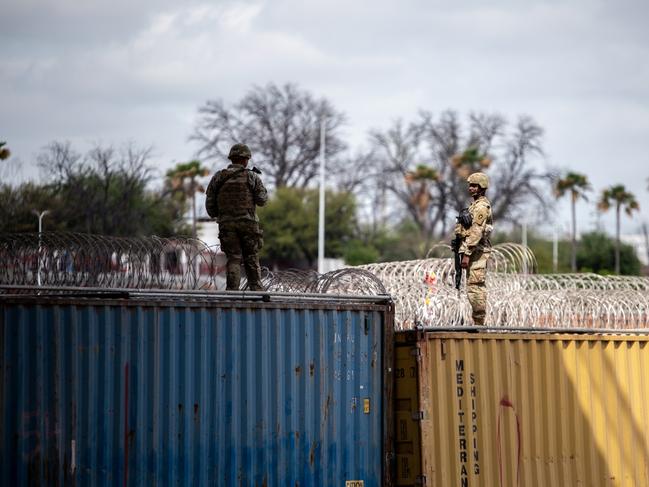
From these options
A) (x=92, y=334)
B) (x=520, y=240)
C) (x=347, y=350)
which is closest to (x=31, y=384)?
(x=92, y=334)

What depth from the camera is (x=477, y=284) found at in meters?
16.1

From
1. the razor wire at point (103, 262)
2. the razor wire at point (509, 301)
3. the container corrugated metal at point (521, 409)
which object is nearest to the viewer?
the container corrugated metal at point (521, 409)

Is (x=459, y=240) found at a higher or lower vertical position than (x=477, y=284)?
higher

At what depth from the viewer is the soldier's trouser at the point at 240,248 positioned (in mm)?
14281

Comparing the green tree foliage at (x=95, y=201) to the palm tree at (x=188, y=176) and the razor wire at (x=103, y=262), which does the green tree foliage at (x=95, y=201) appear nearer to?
the palm tree at (x=188, y=176)

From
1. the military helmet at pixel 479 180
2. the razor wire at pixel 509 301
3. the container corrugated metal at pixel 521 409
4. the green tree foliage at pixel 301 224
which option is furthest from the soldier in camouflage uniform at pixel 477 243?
the green tree foliage at pixel 301 224

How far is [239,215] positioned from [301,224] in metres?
50.0

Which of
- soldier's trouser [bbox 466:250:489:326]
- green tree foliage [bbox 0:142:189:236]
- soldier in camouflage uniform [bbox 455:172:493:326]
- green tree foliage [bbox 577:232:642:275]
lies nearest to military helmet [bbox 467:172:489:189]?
soldier in camouflage uniform [bbox 455:172:493:326]

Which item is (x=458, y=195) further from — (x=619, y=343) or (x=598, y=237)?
(x=619, y=343)

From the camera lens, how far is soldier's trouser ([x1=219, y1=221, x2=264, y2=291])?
14281 millimetres

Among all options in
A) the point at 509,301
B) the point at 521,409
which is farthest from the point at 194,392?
the point at 509,301

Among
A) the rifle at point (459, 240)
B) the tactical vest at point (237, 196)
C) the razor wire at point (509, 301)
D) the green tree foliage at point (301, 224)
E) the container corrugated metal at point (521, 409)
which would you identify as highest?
the green tree foliage at point (301, 224)

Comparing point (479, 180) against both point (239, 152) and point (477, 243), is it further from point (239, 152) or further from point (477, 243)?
point (239, 152)

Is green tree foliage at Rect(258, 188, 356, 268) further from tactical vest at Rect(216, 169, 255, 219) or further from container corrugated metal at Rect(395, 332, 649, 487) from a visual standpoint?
tactical vest at Rect(216, 169, 255, 219)
